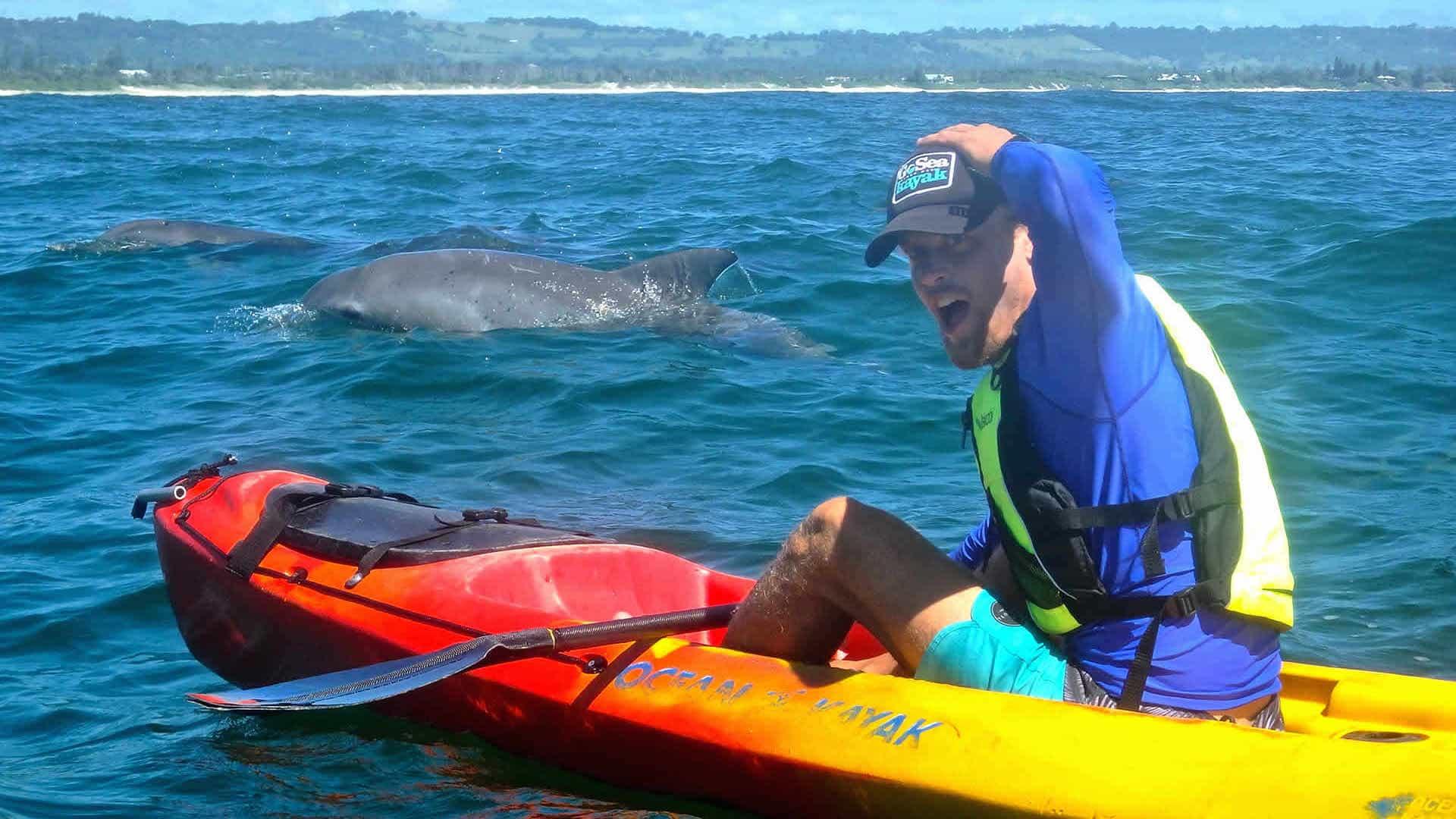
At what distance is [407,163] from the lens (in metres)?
24.5

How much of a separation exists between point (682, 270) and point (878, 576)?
764 centimetres

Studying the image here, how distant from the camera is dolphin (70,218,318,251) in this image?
1477 centimetres

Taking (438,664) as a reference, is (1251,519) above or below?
above

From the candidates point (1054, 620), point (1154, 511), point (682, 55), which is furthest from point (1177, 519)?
point (682, 55)

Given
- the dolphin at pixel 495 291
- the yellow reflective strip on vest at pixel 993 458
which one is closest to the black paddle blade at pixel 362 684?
the yellow reflective strip on vest at pixel 993 458

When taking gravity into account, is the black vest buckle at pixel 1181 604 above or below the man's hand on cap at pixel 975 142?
below

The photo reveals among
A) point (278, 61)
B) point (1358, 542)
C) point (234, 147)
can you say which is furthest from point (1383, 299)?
point (278, 61)

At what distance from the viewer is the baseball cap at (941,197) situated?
365 centimetres

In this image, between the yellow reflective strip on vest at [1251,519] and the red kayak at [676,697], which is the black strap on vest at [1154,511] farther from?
the red kayak at [676,697]

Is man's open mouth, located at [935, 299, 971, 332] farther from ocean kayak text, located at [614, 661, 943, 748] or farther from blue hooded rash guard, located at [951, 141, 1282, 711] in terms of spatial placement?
ocean kayak text, located at [614, 661, 943, 748]

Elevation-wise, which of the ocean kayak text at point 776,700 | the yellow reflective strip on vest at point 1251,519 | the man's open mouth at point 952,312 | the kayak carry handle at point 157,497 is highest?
the man's open mouth at point 952,312

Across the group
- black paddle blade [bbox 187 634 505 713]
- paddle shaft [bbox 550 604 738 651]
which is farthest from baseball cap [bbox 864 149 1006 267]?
black paddle blade [bbox 187 634 505 713]

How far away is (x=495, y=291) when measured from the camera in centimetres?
1078

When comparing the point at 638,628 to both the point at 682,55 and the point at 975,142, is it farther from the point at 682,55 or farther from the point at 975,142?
the point at 682,55
